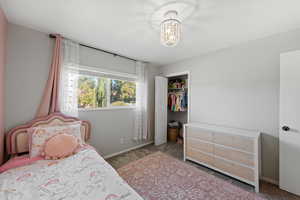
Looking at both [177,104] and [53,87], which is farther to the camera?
[177,104]

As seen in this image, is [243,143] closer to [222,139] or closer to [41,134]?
[222,139]

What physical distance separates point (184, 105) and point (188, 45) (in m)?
1.63

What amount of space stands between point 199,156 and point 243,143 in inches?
31.9

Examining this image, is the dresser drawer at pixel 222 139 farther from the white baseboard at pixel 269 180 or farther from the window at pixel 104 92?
the window at pixel 104 92

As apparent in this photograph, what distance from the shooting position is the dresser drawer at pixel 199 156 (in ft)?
7.03

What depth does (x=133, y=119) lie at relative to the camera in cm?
302

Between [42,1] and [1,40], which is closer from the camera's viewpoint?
[42,1]

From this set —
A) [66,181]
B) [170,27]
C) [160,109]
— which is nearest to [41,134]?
[66,181]

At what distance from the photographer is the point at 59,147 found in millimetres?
1479

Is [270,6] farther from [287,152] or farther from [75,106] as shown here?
[75,106]

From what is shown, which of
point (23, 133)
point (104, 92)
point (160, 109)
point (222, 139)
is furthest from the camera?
point (160, 109)

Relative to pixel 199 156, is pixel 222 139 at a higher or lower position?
higher

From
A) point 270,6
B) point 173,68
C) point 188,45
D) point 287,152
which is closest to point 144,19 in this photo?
point 188,45

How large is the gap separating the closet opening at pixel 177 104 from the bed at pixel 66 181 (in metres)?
2.55
